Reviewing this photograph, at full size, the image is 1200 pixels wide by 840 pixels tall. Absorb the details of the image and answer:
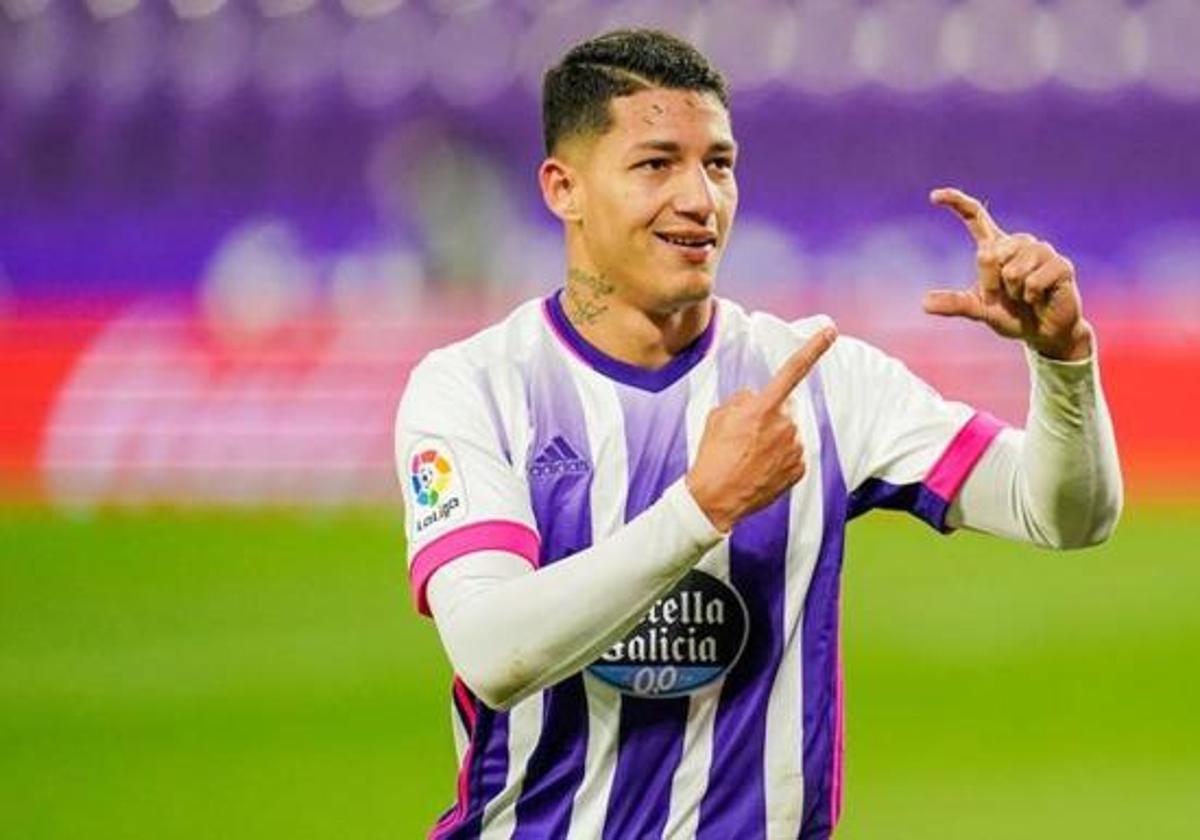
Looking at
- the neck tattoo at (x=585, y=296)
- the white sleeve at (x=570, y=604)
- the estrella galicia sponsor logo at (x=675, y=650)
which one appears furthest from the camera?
the neck tattoo at (x=585, y=296)

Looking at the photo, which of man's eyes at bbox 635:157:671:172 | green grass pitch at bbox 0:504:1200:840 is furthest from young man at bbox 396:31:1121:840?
green grass pitch at bbox 0:504:1200:840

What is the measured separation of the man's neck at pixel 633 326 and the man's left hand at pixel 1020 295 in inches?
17.1

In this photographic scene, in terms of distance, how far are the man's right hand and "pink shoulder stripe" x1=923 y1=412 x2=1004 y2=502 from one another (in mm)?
394

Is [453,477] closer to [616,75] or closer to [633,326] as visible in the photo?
[633,326]

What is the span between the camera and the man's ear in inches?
134

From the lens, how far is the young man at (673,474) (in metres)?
3.03

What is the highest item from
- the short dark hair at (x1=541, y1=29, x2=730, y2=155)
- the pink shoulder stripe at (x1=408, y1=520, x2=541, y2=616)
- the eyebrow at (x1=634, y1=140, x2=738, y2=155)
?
the short dark hair at (x1=541, y1=29, x2=730, y2=155)

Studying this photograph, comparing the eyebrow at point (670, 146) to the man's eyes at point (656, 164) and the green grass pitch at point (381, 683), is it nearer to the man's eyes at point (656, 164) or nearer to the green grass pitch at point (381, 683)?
the man's eyes at point (656, 164)

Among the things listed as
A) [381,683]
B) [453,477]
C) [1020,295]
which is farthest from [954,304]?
[381,683]

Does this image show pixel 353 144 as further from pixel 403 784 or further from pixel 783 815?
pixel 783 815

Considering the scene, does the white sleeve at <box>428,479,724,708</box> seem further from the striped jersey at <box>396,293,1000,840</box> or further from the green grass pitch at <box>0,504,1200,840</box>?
the green grass pitch at <box>0,504,1200,840</box>

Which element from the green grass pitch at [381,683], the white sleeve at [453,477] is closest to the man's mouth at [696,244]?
the white sleeve at [453,477]

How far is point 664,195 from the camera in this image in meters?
3.21

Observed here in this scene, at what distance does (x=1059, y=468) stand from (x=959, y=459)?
0.65 ft
